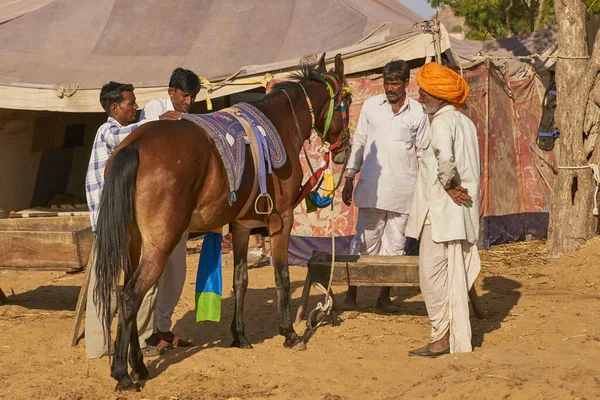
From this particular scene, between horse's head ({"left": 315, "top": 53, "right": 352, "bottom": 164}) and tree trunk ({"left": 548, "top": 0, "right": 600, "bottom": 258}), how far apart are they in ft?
11.3

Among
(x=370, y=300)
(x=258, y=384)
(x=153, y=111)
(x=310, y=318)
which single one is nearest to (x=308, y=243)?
(x=370, y=300)

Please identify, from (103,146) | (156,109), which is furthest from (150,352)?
(156,109)

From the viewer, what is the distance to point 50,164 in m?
11.1

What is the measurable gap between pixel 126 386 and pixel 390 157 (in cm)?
286

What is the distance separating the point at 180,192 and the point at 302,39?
525 cm

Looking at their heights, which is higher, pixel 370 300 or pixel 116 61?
pixel 116 61

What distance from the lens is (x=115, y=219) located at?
461 cm

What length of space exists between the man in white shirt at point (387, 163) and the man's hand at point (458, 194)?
1.34 meters

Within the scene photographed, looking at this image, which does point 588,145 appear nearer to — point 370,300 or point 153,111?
point 370,300

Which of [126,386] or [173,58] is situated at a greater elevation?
[173,58]

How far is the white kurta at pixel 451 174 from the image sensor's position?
506 cm

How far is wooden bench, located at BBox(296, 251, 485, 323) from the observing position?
19.7 feet

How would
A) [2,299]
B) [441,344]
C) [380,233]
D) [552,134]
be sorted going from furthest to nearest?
[552,134]
[2,299]
[380,233]
[441,344]

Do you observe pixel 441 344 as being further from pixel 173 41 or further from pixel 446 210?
pixel 173 41
